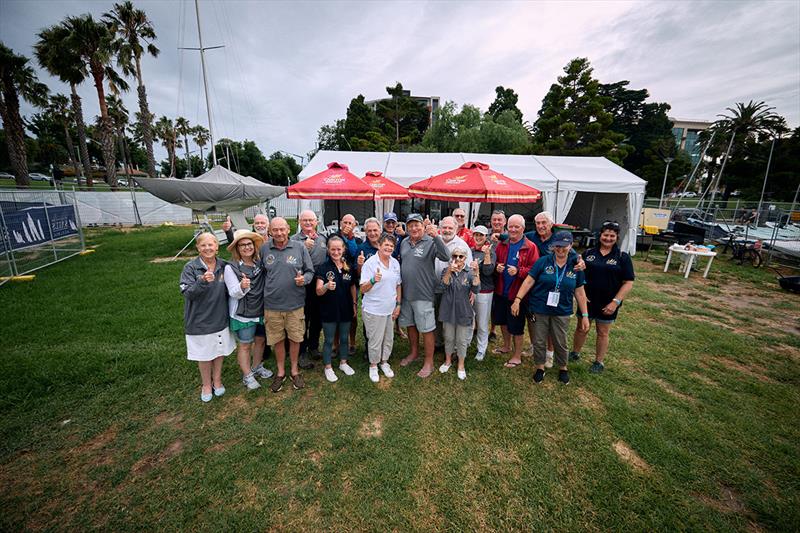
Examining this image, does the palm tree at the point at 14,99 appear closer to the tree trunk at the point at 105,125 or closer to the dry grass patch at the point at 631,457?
the tree trunk at the point at 105,125

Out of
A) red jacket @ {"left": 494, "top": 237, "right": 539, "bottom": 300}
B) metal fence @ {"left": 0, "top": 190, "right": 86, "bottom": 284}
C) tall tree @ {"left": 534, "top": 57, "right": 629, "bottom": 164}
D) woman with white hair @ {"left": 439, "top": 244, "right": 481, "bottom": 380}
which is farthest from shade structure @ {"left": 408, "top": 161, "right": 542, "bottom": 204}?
tall tree @ {"left": 534, "top": 57, "right": 629, "bottom": 164}

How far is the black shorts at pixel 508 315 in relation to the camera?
398 centimetres

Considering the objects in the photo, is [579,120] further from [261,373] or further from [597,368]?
[261,373]

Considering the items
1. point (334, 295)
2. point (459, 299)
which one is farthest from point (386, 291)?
point (459, 299)

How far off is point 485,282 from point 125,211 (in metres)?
21.5

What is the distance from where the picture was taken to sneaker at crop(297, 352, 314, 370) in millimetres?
4078

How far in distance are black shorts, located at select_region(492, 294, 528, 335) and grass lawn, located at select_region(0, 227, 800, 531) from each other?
1.96 feet

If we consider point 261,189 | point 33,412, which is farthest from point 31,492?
point 261,189

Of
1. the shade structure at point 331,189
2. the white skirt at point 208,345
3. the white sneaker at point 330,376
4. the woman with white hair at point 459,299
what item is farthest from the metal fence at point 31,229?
the woman with white hair at point 459,299

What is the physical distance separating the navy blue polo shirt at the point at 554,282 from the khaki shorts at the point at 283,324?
2799 millimetres

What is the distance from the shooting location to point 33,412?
314 cm

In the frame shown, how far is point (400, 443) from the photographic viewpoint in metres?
2.87

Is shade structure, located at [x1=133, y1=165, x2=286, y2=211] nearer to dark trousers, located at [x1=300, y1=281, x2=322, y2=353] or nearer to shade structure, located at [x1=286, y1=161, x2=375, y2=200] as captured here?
shade structure, located at [x1=286, y1=161, x2=375, y2=200]

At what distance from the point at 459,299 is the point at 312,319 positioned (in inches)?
78.5
